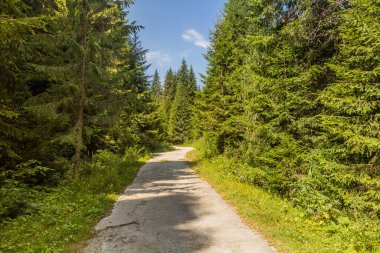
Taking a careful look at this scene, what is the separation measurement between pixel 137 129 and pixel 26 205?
76.1ft

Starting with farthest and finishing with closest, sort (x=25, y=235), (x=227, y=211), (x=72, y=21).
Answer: (x=72, y=21) < (x=227, y=211) < (x=25, y=235)

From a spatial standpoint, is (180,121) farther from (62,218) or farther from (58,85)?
(62,218)

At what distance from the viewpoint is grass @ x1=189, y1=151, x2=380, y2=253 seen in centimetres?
649

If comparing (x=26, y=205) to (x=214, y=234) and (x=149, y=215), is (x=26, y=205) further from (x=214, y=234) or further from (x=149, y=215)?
(x=214, y=234)

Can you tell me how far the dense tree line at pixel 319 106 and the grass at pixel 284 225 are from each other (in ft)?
1.96

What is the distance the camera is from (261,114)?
1273cm

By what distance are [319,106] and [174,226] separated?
701cm

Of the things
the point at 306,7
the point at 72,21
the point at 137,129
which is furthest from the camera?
the point at 137,129

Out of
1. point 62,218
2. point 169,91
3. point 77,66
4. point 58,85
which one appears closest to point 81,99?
point 58,85

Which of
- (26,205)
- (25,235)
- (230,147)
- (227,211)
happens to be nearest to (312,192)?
(227,211)

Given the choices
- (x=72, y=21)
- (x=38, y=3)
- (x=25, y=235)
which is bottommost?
(x=25, y=235)

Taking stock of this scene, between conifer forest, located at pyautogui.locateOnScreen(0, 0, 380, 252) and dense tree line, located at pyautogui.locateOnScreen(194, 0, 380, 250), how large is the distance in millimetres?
46

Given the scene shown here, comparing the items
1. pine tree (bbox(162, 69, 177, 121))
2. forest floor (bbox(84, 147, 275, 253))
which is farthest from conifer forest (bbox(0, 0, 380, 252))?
pine tree (bbox(162, 69, 177, 121))

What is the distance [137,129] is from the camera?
32.1m
